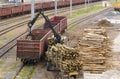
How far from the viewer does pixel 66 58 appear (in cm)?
2186

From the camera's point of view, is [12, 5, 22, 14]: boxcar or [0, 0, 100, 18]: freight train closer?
[0, 0, 100, 18]: freight train

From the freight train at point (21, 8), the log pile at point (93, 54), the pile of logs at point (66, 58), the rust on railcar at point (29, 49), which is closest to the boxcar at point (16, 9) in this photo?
the freight train at point (21, 8)

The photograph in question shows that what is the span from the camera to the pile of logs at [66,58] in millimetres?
21094

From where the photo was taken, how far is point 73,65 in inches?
830

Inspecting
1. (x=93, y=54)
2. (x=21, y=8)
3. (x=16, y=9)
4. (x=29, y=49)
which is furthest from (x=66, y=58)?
(x=21, y=8)

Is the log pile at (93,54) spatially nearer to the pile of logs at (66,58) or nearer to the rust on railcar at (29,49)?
the pile of logs at (66,58)

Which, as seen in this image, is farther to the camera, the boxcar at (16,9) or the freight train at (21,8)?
the boxcar at (16,9)

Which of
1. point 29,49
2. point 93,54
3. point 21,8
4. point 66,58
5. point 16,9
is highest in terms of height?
point 21,8

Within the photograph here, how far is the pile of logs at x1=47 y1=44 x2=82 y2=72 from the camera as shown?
2109 cm

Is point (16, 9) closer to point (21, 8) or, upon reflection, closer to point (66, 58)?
point (21, 8)

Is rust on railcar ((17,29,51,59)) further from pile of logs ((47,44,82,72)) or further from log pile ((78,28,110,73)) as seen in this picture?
log pile ((78,28,110,73))

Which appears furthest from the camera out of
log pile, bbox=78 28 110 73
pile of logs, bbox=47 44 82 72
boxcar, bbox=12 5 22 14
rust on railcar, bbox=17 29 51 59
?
boxcar, bbox=12 5 22 14

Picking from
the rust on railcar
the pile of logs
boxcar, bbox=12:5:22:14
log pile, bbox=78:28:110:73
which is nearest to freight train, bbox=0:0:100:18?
boxcar, bbox=12:5:22:14

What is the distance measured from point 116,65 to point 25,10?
43.9 metres
